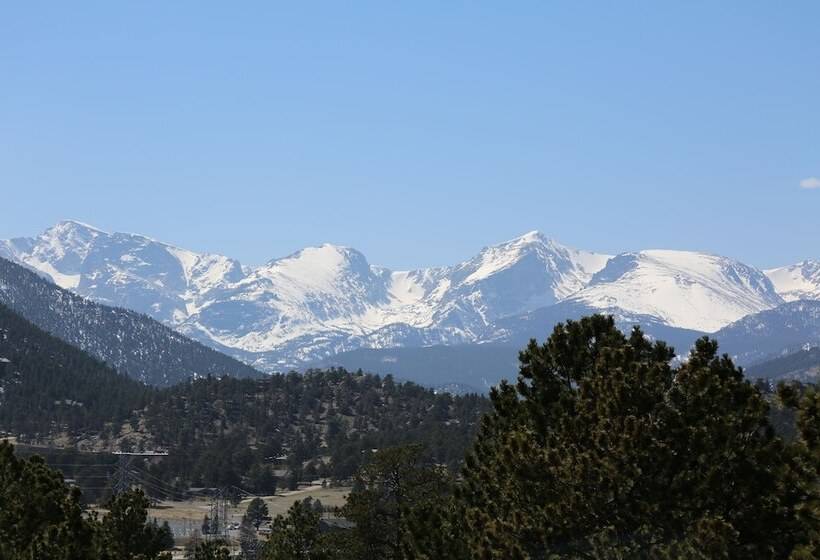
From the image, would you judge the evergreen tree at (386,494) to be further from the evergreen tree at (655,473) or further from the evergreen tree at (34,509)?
the evergreen tree at (655,473)

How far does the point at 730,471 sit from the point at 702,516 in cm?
183

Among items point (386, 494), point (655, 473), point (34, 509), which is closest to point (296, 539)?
point (386, 494)

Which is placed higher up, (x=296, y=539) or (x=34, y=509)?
(x=34, y=509)

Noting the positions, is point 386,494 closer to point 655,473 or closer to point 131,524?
point 131,524

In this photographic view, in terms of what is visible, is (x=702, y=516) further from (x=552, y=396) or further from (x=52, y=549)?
(x=52, y=549)

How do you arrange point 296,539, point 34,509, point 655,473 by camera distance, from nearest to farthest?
point 655,473 → point 34,509 → point 296,539

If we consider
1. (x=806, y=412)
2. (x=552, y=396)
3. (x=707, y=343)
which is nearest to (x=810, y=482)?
(x=806, y=412)

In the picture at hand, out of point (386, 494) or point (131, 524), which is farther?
point (386, 494)

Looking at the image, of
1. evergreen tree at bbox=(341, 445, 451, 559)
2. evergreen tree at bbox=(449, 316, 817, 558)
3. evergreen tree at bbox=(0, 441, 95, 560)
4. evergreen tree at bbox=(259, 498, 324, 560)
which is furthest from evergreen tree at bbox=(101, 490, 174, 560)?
evergreen tree at bbox=(449, 316, 817, 558)

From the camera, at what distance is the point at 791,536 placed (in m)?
33.0

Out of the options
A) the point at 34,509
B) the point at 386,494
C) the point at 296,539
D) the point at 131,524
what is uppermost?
the point at 34,509

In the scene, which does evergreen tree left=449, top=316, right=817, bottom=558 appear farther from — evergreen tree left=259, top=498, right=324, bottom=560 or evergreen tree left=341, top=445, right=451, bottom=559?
evergreen tree left=259, top=498, right=324, bottom=560

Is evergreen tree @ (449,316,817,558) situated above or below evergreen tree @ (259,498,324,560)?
above

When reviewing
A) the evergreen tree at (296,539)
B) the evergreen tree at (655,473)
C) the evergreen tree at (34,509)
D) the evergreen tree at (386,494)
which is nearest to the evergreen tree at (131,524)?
the evergreen tree at (296,539)
